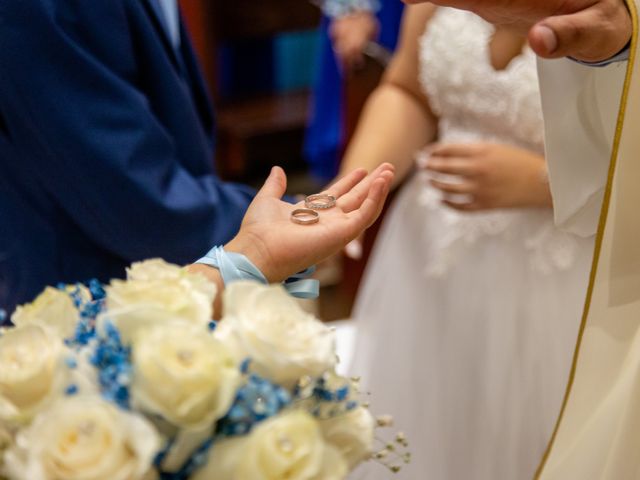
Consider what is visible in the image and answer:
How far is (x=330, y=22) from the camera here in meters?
2.95

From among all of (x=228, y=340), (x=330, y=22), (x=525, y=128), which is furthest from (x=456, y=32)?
(x=330, y=22)

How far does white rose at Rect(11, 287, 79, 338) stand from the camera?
24.8 inches

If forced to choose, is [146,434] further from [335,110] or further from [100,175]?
[335,110]

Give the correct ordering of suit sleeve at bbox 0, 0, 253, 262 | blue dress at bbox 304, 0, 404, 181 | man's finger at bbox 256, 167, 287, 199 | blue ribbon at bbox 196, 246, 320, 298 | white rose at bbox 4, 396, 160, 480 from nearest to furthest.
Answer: white rose at bbox 4, 396, 160, 480, blue ribbon at bbox 196, 246, 320, 298, man's finger at bbox 256, 167, 287, 199, suit sleeve at bbox 0, 0, 253, 262, blue dress at bbox 304, 0, 404, 181

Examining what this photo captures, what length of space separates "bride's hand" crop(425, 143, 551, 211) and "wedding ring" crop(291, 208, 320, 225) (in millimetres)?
605

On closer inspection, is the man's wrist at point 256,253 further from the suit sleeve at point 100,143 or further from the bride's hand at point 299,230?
the suit sleeve at point 100,143

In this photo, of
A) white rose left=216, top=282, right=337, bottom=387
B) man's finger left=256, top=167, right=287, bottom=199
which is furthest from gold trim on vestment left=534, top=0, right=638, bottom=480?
white rose left=216, top=282, right=337, bottom=387

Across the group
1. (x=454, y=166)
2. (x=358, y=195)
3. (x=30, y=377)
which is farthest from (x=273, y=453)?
(x=454, y=166)

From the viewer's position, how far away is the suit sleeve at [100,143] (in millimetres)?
1053

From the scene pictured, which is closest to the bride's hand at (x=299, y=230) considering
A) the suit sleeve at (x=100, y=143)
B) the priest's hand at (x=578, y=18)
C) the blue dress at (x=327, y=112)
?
the priest's hand at (x=578, y=18)

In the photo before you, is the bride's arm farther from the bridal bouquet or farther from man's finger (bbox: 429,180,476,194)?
the bridal bouquet

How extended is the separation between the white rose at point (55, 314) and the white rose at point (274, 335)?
4.5 inches

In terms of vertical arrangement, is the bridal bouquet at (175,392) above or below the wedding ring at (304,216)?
above

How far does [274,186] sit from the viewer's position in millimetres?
927
